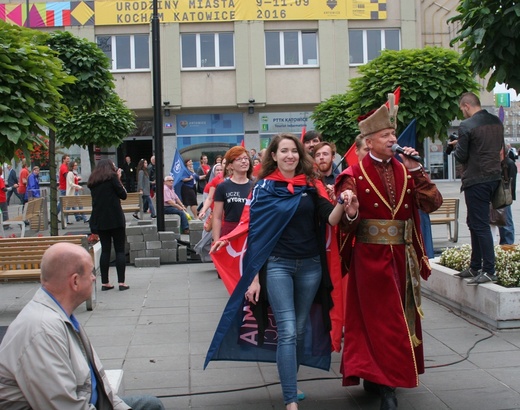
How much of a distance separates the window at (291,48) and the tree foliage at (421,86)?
19789 mm

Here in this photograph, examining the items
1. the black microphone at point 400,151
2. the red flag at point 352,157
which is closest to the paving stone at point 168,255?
the red flag at point 352,157

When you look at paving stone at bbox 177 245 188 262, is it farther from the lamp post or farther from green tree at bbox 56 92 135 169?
green tree at bbox 56 92 135 169

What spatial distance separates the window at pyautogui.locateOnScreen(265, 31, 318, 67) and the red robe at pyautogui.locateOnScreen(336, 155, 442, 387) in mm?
28001

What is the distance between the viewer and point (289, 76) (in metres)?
32.4

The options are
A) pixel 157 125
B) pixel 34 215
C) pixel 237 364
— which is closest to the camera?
pixel 237 364

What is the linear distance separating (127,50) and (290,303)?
29032mm

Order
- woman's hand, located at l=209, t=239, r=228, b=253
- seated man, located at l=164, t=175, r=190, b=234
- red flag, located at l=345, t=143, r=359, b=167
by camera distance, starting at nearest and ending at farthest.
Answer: woman's hand, located at l=209, t=239, r=228, b=253, red flag, located at l=345, t=143, r=359, b=167, seated man, located at l=164, t=175, r=190, b=234

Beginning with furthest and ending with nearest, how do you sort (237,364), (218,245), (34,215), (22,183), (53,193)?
(22,183) → (34,215) → (53,193) → (237,364) → (218,245)

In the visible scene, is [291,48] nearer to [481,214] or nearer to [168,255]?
[168,255]

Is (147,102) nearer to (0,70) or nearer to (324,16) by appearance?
(324,16)

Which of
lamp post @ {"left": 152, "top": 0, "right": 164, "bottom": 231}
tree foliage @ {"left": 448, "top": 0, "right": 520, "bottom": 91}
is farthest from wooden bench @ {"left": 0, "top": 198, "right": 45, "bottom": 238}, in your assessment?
tree foliage @ {"left": 448, "top": 0, "right": 520, "bottom": 91}

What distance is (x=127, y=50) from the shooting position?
3228 centimetres

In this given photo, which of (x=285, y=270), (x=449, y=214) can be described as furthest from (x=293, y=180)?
(x=449, y=214)

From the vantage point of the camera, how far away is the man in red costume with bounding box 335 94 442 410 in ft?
15.4
